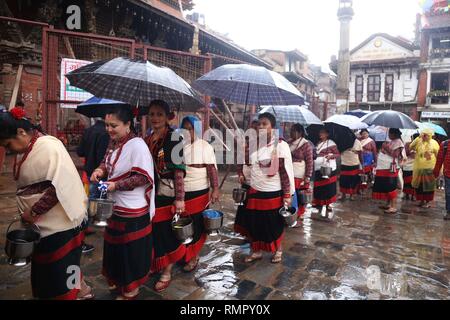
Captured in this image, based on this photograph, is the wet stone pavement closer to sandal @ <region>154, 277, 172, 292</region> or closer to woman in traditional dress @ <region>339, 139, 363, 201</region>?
sandal @ <region>154, 277, 172, 292</region>

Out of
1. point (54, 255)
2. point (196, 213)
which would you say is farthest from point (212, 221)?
point (54, 255)

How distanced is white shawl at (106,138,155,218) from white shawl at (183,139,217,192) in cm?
70

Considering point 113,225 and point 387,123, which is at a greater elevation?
point 387,123

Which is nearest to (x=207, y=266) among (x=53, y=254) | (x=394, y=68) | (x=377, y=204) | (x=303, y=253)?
(x=303, y=253)

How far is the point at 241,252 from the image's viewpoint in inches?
179

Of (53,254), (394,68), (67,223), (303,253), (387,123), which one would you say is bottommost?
(303,253)

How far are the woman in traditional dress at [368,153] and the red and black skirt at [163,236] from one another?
22.5 ft

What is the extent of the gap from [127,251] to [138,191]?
1.75 feet

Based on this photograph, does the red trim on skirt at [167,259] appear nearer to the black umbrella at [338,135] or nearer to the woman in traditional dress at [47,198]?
the woman in traditional dress at [47,198]

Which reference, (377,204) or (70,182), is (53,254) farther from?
(377,204)

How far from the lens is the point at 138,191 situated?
2.85 m

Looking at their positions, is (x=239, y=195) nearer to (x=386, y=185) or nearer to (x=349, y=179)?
(x=386, y=185)

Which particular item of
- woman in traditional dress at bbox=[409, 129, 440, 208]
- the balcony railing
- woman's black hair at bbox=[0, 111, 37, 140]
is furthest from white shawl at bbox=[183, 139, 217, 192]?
the balcony railing

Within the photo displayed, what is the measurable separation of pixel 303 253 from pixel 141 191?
2783 mm
